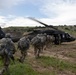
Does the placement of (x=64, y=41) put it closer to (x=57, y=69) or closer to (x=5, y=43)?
(x=57, y=69)

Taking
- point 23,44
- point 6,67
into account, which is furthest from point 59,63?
point 6,67

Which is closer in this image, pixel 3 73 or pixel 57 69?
pixel 3 73

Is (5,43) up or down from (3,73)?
up

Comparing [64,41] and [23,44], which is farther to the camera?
[64,41]

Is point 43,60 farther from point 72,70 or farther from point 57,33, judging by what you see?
point 57,33

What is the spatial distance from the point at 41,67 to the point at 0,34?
651 inches

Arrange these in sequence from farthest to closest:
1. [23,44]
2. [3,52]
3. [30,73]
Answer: [23,44] → [30,73] → [3,52]

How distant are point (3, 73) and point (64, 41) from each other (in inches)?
836

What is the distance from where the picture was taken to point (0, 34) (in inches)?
1355

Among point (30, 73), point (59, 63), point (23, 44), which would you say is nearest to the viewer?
point (30, 73)

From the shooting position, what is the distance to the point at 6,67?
14.8m

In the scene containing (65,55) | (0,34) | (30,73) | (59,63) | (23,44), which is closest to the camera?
(30,73)

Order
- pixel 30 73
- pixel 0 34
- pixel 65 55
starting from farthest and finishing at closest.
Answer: pixel 0 34 < pixel 65 55 < pixel 30 73

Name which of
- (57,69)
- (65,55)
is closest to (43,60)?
(57,69)
